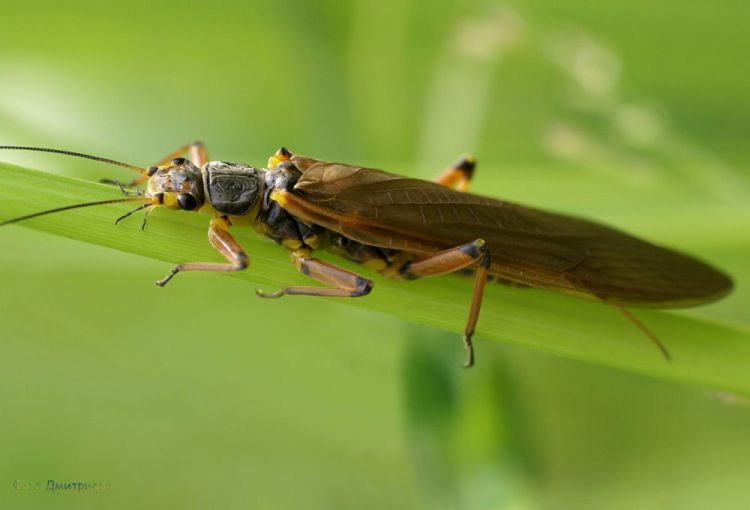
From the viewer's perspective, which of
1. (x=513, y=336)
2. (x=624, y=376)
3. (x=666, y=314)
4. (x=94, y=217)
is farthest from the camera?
(x=624, y=376)

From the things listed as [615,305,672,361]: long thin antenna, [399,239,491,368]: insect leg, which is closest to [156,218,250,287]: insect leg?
[399,239,491,368]: insect leg

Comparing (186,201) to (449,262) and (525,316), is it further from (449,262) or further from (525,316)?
(525,316)

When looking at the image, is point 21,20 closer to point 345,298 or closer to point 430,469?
point 345,298

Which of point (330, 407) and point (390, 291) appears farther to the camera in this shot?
point (330, 407)

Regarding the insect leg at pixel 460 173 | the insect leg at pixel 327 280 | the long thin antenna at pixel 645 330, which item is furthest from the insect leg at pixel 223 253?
the long thin antenna at pixel 645 330

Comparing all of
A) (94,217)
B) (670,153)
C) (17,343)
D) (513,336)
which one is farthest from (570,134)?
(17,343)

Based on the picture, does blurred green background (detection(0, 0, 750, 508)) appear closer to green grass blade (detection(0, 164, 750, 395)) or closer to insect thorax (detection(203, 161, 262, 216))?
green grass blade (detection(0, 164, 750, 395))

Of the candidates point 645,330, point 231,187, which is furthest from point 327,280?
point 645,330
